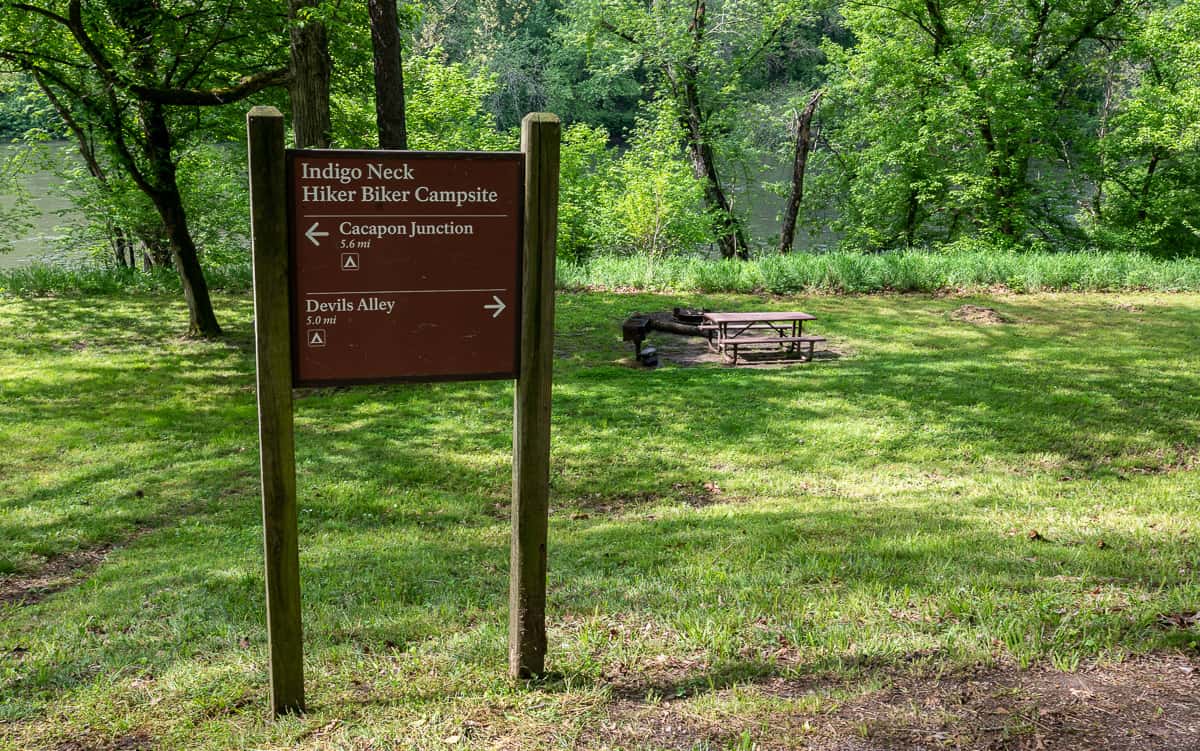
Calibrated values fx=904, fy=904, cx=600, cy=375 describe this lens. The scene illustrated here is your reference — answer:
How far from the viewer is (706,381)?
10680 millimetres

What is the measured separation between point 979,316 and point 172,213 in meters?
12.2

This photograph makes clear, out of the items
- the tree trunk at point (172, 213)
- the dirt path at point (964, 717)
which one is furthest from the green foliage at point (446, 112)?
the dirt path at point (964, 717)

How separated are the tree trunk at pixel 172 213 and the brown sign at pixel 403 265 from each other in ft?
35.0

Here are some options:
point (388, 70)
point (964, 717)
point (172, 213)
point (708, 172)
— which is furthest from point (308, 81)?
point (708, 172)

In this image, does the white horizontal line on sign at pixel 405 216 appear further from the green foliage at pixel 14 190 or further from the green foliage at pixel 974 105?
the green foliage at pixel 974 105

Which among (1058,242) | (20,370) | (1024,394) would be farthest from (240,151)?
(1058,242)

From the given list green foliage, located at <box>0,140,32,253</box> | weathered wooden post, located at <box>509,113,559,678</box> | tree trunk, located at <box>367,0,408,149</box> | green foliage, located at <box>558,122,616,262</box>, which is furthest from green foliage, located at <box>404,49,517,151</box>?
weathered wooden post, located at <box>509,113,559,678</box>

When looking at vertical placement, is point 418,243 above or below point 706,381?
above

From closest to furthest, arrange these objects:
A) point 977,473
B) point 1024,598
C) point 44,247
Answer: point 1024,598
point 977,473
point 44,247

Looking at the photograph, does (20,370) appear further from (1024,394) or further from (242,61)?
(1024,394)

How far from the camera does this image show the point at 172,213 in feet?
40.9

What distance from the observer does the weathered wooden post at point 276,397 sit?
112 inches

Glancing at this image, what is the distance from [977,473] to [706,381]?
4018mm

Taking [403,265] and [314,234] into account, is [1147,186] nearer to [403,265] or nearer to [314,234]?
[403,265]
